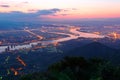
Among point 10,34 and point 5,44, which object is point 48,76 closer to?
point 5,44

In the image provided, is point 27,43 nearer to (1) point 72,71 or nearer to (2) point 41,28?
(2) point 41,28

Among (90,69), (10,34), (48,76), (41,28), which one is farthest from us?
(41,28)

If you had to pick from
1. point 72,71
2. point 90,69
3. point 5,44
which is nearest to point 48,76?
point 72,71

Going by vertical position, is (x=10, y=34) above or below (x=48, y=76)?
below

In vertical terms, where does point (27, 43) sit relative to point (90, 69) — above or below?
below

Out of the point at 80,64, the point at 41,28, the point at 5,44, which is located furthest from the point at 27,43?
the point at 80,64

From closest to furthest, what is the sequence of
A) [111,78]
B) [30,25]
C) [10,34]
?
[111,78] < [10,34] < [30,25]

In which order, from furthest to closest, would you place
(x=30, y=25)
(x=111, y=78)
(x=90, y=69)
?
(x=30, y=25) < (x=90, y=69) < (x=111, y=78)

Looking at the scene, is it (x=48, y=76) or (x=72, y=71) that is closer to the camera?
(x=48, y=76)

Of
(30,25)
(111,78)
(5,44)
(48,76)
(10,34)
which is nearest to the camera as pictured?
(48,76)
